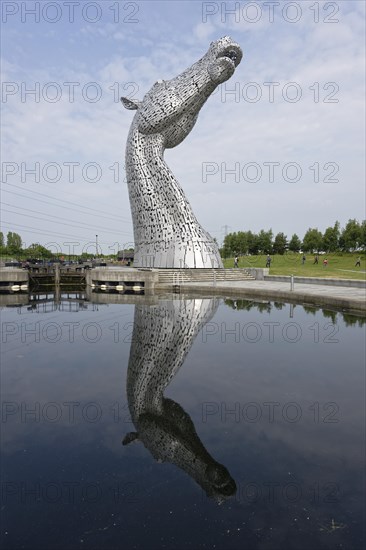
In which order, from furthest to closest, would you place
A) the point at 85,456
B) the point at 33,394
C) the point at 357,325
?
the point at 357,325 → the point at 33,394 → the point at 85,456

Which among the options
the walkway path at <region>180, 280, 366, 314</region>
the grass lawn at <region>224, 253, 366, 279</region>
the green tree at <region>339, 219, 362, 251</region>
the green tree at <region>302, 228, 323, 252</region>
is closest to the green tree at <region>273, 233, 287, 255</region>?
the green tree at <region>302, 228, 323, 252</region>

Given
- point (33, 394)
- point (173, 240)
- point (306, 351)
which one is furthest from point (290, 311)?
point (173, 240)

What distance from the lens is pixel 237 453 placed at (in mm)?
3518

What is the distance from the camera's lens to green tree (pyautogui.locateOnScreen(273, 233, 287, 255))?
8531 centimetres

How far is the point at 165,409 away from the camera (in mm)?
4512

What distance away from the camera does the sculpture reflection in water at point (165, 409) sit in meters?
3.28

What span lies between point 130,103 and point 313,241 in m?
52.8

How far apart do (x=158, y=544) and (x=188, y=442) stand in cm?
129

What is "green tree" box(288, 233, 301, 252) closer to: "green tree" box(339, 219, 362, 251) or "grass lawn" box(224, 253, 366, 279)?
"green tree" box(339, 219, 362, 251)

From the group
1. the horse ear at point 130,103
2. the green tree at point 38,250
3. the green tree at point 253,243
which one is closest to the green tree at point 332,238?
the green tree at point 253,243

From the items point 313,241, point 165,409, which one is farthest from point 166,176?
point 313,241

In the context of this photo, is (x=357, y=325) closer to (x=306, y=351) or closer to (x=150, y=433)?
(x=306, y=351)

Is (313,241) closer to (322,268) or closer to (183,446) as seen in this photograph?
(322,268)

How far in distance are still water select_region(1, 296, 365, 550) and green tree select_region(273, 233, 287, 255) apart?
80253 mm
